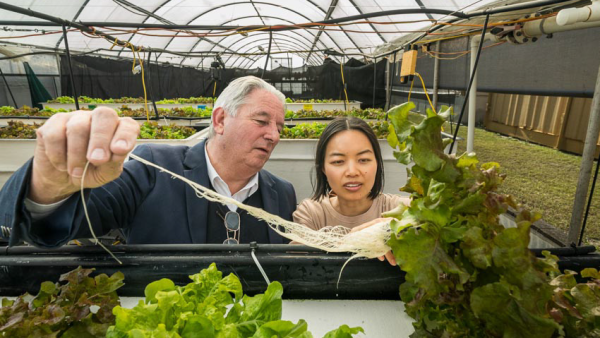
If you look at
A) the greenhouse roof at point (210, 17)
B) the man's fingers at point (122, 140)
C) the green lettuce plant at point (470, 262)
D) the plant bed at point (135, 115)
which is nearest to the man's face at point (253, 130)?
the man's fingers at point (122, 140)

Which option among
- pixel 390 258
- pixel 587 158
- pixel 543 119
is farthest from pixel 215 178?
pixel 543 119

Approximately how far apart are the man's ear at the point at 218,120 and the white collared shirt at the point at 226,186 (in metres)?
0.16

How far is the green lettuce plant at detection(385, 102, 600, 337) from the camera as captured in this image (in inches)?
24.8

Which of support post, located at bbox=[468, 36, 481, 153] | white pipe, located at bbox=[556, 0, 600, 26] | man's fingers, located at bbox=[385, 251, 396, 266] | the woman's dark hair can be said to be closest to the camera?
man's fingers, located at bbox=[385, 251, 396, 266]

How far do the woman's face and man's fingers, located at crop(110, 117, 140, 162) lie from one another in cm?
116

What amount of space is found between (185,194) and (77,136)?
1003 millimetres

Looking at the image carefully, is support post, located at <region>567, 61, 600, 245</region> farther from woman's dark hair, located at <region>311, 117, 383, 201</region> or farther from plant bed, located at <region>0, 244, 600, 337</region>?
woman's dark hair, located at <region>311, 117, 383, 201</region>

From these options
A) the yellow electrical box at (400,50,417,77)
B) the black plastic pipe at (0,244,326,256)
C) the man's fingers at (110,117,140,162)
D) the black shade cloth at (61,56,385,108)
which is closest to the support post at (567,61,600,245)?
the black plastic pipe at (0,244,326,256)

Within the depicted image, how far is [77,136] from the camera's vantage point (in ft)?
2.68

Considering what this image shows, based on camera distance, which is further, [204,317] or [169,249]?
[169,249]

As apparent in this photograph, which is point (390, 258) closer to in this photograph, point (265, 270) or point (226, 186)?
point (265, 270)

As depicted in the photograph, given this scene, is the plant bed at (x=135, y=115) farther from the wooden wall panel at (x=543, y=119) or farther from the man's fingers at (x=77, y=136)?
the wooden wall panel at (x=543, y=119)

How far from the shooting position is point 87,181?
0.95m

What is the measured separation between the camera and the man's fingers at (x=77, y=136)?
0.82 metres
